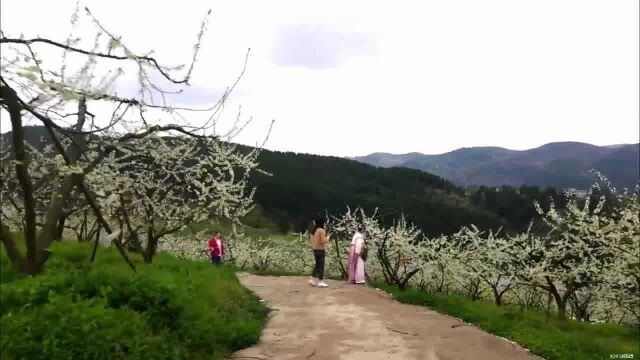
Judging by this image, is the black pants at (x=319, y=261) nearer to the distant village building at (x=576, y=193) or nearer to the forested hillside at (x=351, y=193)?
the distant village building at (x=576, y=193)

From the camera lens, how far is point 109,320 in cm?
554

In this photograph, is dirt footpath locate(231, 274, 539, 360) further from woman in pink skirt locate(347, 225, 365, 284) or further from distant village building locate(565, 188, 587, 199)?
distant village building locate(565, 188, 587, 199)

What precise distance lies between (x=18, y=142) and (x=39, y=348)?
6.45ft

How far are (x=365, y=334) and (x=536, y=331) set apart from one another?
3.01 meters

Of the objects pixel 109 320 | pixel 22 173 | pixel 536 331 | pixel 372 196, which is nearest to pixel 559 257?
pixel 536 331

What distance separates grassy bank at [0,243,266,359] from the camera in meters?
5.14

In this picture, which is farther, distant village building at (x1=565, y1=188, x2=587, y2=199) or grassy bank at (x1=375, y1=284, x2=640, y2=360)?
distant village building at (x1=565, y1=188, x2=587, y2=199)

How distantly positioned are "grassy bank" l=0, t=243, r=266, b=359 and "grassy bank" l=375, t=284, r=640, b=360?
4221mm

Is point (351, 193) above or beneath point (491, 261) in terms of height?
above

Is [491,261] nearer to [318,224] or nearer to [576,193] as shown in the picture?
[576,193]

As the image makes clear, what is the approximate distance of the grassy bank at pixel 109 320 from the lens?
5.14 meters

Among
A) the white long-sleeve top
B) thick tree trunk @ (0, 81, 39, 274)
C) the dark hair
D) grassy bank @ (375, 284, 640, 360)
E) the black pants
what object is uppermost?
thick tree trunk @ (0, 81, 39, 274)

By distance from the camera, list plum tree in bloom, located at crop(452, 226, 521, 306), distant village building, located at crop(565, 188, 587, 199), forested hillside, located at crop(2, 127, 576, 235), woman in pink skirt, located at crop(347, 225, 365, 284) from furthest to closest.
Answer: forested hillside, located at crop(2, 127, 576, 235)
distant village building, located at crop(565, 188, 587, 199)
woman in pink skirt, located at crop(347, 225, 365, 284)
plum tree in bloom, located at crop(452, 226, 521, 306)

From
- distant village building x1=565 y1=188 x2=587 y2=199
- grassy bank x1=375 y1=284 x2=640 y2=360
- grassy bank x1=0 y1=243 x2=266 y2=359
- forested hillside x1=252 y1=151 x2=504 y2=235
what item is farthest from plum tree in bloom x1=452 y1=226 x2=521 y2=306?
forested hillside x1=252 y1=151 x2=504 y2=235
